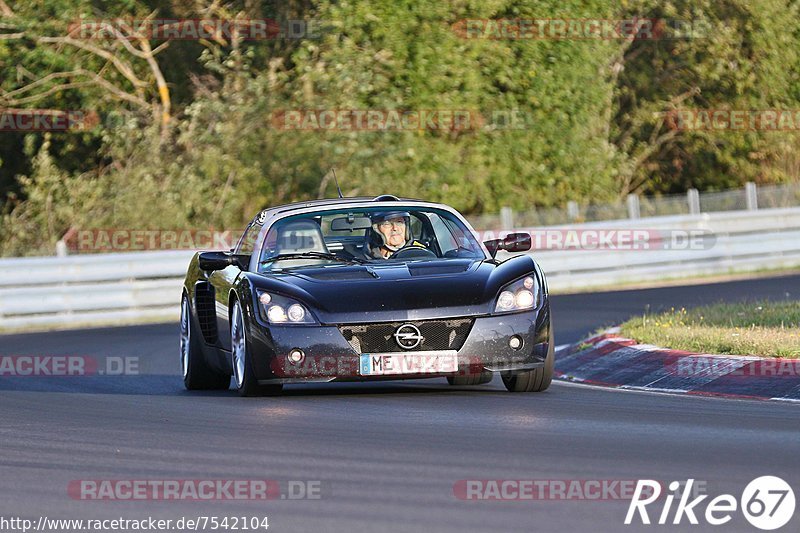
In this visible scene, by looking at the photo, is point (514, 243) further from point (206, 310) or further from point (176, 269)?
point (176, 269)

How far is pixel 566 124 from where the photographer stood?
32.3 metres

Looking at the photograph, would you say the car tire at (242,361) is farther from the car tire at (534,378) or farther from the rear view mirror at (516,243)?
the rear view mirror at (516,243)

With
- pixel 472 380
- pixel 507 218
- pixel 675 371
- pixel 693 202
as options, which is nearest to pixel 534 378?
pixel 472 380

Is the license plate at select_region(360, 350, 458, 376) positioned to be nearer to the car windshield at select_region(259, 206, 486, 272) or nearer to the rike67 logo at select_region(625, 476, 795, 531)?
the car windshield at select_region(259, 206, 486, 272)

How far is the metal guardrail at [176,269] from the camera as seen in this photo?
75.6ft

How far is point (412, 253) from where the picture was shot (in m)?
11.9

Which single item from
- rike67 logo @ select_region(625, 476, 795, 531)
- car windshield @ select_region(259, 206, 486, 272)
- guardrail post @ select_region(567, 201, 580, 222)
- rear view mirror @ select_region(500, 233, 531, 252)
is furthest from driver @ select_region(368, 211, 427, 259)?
guardrail post @ select_region(567, 201, 580, 222)

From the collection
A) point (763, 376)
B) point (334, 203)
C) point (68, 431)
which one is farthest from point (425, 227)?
point (68, 431)

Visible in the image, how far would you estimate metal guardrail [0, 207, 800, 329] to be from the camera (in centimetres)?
2305

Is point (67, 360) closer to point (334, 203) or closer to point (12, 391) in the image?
point (12, 391)

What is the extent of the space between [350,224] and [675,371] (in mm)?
2533

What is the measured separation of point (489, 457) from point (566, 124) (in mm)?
24670

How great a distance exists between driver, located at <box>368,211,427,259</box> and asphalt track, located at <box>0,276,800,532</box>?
97cm

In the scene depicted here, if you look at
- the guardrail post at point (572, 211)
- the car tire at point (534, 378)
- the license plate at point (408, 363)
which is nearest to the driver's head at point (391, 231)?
the car tire at point (534, 378)
